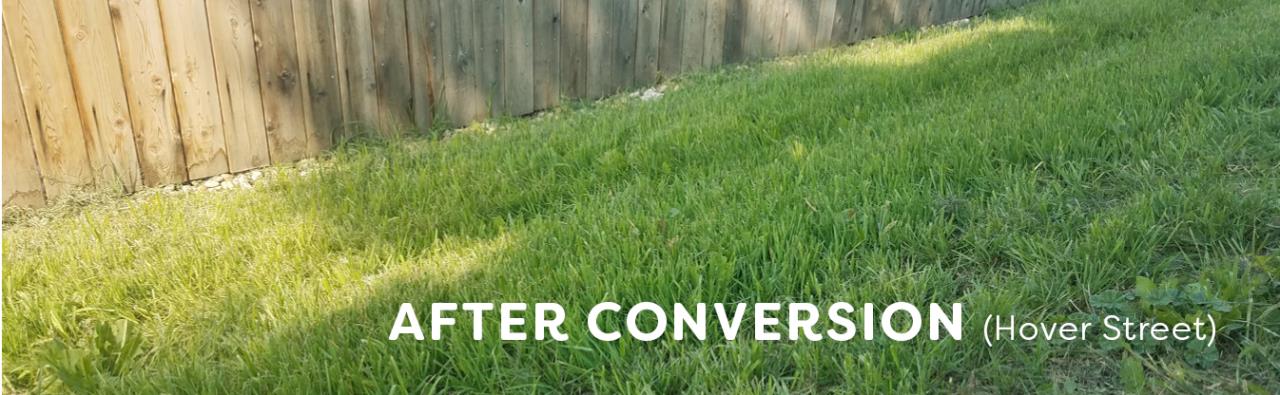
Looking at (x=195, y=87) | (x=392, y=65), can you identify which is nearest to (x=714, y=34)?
(x=392, y=65)

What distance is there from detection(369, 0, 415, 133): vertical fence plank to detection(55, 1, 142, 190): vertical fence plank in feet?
4.04

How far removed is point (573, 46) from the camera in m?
5.55

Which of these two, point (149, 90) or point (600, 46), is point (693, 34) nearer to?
point (600, 46)

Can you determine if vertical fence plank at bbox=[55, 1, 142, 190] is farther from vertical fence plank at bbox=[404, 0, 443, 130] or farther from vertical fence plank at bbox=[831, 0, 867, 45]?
vertical fence plank at bbox=[831, 0, 867, 45]

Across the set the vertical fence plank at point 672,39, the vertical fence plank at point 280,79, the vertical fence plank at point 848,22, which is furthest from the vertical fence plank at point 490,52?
the vertical fence plank at point 848,22

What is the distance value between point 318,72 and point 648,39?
93.4 inches

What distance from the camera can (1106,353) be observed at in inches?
80.5

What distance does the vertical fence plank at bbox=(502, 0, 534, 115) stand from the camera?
5172 millimetres

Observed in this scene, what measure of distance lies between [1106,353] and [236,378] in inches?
82.0

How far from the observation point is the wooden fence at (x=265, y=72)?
362 cm

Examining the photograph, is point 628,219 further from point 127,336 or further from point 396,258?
point 127,336

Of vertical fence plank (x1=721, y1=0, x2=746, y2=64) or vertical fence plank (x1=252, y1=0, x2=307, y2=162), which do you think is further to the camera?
vertical fence plank (x1=721, y1=0, x2=746, y2=64)

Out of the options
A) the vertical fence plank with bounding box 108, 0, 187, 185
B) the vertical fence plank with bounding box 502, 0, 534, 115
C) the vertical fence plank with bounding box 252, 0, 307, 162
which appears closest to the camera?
the vertical fence plank with bounding box 108, 0, 187, 185

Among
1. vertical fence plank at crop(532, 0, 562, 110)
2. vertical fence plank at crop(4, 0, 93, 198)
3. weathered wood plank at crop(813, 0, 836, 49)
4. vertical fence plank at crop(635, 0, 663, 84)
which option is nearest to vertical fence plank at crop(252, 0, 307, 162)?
vertical fence plank at crop(4, 0, 93, 198)
